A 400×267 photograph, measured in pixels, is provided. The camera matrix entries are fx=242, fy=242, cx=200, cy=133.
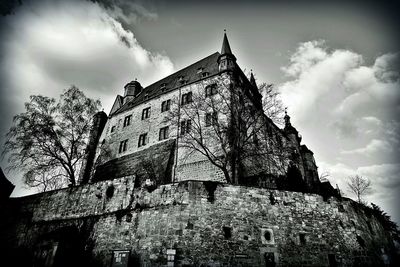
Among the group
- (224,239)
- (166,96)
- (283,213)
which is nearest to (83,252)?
(224,239)

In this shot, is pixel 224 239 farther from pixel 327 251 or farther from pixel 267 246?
pixel 327 251

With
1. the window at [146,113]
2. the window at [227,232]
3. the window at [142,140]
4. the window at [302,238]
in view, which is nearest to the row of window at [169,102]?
the window at [146,113]

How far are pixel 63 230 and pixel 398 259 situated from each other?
22.1 meters

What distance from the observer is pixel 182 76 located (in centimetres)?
3078

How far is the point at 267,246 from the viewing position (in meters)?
12.0

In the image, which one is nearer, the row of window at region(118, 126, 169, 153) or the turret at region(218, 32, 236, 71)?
the turret at region(218, 32, 236, 71)

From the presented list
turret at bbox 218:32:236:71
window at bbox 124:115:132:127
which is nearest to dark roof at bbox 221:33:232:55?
turret at bbox 218:32:236:71

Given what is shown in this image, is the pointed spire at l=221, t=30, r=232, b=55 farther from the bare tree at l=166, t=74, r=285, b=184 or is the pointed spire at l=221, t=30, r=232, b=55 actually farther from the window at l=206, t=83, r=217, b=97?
the window at l=206, t=83, r=217, b=97

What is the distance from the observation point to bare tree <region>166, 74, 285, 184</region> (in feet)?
58.5

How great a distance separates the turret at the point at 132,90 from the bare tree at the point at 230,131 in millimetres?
11774

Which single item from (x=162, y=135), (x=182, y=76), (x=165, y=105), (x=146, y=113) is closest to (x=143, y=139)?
(x=162, y=135)

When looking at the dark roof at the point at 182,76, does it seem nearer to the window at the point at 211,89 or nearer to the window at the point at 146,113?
the window at the point at 146,113

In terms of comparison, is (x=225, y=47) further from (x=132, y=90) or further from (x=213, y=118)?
(x=132, y=90)

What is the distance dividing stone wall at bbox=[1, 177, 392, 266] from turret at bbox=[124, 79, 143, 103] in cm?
2305
